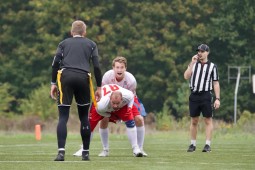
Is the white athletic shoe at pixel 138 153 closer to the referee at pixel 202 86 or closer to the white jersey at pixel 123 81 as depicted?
the white jersey at pixel 123 81

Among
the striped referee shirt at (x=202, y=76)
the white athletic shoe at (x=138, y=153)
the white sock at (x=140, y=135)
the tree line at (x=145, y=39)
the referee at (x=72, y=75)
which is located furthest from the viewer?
the tree line at (x=145, y=39)

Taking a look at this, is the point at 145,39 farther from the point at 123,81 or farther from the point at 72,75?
the point at 72,75

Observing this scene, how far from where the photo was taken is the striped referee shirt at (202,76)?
64.1 feet

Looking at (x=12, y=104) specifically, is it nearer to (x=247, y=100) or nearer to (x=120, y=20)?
(x=120, y=20)

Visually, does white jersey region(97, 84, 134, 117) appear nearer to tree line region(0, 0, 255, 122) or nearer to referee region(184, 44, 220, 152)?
referee region(184, 44, 220, 152)

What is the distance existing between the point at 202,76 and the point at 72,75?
489 centimetres

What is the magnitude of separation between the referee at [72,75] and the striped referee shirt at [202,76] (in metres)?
4.41

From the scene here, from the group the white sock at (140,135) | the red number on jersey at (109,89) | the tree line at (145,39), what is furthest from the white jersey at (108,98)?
the tree line at (145,39)

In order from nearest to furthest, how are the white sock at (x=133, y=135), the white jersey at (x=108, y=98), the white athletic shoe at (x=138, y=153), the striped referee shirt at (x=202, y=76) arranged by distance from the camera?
the white jersey at (x=108, y=98)
the white athletic shoe at (x=138, y=153)
the white sock at (x=133, y=135)
the striped referee shirt at (x=202, y=76)

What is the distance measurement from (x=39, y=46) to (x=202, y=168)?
46918mm

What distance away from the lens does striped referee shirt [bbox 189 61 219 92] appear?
19547 millimetres

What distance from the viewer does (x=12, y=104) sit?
59.6 meters

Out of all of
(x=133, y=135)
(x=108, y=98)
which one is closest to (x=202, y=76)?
(x=133, y=135)

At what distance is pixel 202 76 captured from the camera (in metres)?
19.6
